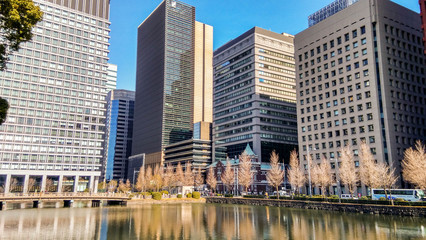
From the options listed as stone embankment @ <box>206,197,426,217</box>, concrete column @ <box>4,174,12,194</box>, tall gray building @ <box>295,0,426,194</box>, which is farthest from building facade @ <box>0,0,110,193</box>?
tall gray building @ <box>295,0,426,194</box>

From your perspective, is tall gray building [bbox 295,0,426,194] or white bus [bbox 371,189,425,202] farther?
tall gray building [bbox 295,0,426,194]

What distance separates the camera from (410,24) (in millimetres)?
104125

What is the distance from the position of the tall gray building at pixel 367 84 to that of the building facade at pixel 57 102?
294ft

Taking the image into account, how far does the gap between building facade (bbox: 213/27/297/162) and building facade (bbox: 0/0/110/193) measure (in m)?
57.7

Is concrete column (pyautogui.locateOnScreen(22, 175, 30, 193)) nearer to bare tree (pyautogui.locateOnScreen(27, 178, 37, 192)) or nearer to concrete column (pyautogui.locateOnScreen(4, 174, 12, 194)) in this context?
bare tree (pyautogui.locateOnScreen(27, 178, 37, 192))

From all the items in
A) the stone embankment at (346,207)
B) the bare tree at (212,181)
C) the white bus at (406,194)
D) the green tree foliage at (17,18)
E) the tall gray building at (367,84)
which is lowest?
the stone embankment at (346,207)

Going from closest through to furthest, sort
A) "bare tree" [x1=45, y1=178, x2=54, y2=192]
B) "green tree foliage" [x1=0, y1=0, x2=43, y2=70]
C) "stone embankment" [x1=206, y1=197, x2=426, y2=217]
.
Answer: "green tree foliage" [x1=0, y1=0, x2=43, y2=70], "stone embankment" [x1=206, y1=197, x2=426, y2=217], "bare tree" [x1=45, y1=178, x2=54, y2=192]

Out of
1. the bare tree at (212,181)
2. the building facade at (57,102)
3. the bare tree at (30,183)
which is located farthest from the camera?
the bare tree at (30,183)

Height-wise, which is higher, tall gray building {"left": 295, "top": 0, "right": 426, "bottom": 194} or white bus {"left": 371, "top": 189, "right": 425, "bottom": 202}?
tall gray building {"left": 295, "top": 0, "right": 426, "bottom": 194}

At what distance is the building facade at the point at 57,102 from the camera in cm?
12344

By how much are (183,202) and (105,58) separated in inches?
3257

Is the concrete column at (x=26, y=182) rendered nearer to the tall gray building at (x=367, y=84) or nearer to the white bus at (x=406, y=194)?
the tall gray building at (x=367, y=84)

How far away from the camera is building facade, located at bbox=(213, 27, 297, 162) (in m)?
136

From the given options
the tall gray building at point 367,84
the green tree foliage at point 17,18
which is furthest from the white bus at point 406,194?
the green tree foliage at point 17,18
